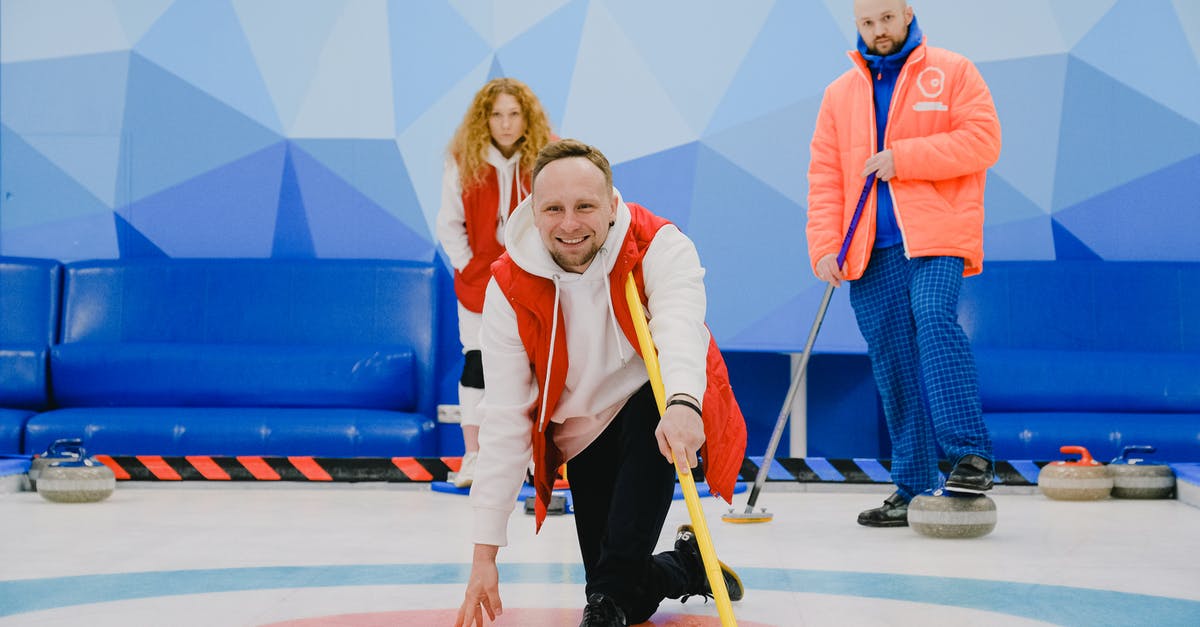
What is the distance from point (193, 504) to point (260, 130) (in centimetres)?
219

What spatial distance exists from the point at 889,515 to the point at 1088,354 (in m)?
1.91

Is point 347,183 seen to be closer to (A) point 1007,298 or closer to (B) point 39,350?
(B) point 39,350

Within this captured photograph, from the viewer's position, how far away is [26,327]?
524 centimetres

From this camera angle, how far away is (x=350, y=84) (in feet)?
18.3

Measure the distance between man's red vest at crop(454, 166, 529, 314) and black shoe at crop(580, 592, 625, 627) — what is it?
2.27 m

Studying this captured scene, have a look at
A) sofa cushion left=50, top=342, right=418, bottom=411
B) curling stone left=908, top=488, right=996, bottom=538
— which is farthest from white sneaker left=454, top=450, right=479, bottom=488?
curling stone left=908, top=488, right=996, bottom=538

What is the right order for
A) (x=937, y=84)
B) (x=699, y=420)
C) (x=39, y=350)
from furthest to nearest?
1. (x=39, y=350)
2. (x=937, y=84)
3. (x=699, y=420)

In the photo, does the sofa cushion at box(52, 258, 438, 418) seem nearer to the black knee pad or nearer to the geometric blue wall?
the geometric blue wall

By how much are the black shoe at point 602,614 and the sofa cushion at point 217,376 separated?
315 cm

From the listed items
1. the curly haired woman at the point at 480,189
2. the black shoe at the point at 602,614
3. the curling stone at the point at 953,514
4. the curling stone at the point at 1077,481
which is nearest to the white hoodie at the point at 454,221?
the curly haired woman at the point at 480,189

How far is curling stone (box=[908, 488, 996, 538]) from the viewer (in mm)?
3090

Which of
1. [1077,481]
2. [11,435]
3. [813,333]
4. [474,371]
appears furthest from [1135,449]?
[11,435]

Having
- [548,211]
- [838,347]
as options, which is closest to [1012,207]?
[838,347]

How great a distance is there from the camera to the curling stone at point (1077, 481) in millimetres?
4023
